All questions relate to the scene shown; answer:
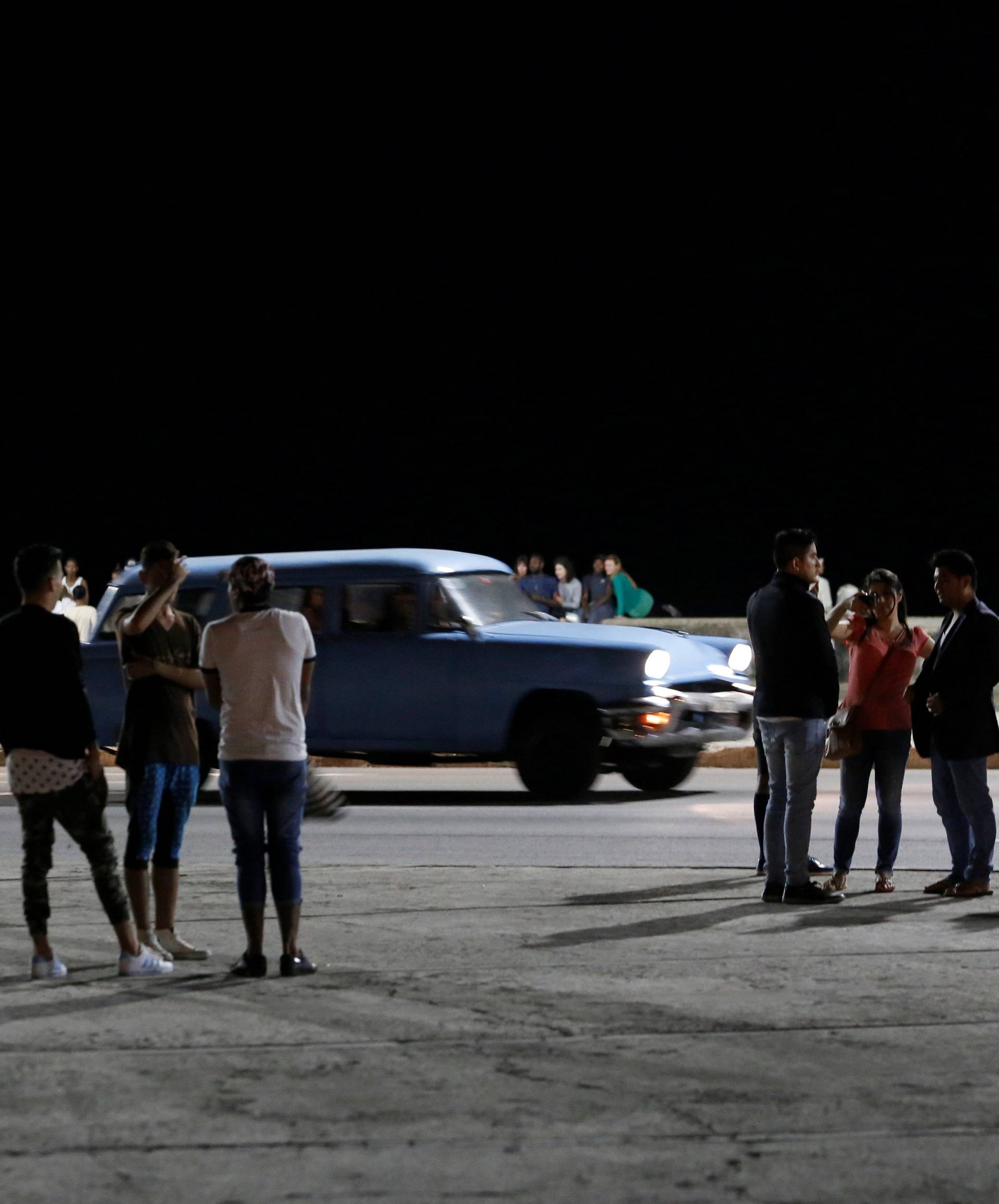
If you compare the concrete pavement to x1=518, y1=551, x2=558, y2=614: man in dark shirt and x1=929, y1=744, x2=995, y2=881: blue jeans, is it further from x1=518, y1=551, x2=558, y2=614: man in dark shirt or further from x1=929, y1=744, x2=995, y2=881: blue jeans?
x1=518, y1=551, x2=558, y2=614: man in dark shirt

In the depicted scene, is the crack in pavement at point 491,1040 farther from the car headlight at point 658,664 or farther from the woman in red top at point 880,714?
the car headlight at point 658,664

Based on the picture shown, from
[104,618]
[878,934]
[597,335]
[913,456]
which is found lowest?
[878,934]

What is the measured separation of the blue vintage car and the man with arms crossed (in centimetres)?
528

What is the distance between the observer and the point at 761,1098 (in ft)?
17.2

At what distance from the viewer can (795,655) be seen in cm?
880

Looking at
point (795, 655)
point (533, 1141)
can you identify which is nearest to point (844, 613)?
point (795, 655)

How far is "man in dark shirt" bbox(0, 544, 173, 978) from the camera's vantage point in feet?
22.5

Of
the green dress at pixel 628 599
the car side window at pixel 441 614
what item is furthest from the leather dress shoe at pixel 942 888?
the green dress at pixel 628 599

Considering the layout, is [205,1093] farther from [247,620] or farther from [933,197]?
[933,197]

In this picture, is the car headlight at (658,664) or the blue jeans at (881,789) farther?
the car headlight at (658,664)

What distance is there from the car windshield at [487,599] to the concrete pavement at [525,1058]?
580 cm

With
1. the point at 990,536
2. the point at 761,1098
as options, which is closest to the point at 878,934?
the point at 761,1098

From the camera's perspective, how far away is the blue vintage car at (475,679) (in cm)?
1455

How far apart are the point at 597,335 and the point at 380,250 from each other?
517 cm
